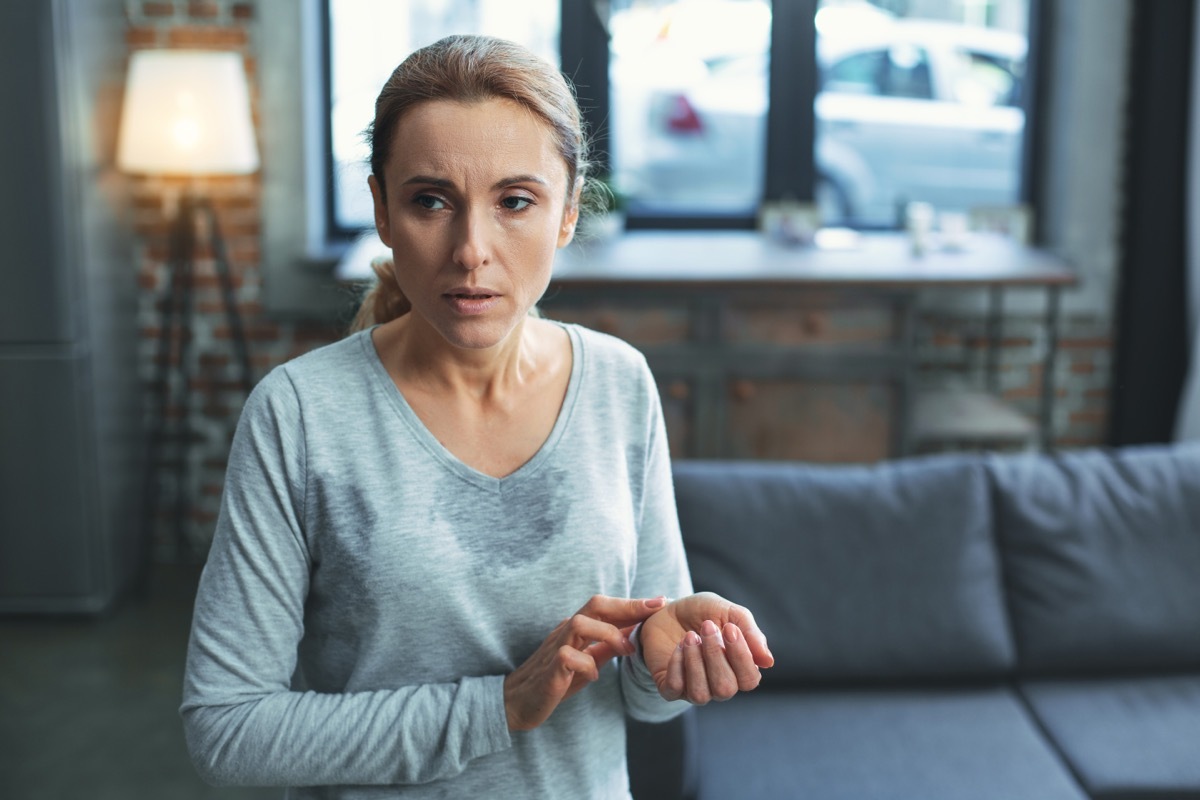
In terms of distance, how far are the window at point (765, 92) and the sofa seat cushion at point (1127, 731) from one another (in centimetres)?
221

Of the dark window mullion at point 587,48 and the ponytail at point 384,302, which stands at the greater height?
the dark window mullion at point 587,48

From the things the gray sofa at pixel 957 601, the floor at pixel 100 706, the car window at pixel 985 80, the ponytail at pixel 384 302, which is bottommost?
the floor at pixel 100 706

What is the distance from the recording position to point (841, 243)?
12.8 ft

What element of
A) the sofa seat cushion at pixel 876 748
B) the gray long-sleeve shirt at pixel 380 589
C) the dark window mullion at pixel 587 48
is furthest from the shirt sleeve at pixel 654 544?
the dark window mullion at pixel 587 48

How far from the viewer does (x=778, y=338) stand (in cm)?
353

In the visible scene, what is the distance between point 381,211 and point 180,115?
8.46 ft

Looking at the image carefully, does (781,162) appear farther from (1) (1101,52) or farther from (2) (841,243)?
(1) (1101,52)

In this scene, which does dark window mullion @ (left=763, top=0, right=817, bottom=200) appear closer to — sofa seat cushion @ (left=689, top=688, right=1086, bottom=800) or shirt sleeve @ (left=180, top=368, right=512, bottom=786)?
sofa seat cushion @ (left=689, top=688, right=1086, bottom=800)

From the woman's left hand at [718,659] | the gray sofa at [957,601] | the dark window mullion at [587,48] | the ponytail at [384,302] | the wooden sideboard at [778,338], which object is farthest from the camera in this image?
the dark window mullion at [587,48]

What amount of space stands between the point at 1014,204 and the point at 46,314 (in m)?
2.96

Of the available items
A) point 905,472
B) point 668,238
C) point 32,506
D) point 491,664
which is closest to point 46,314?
point 32,506

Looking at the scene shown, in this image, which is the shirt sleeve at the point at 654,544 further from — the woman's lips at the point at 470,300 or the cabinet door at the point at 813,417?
the cabinet door at the point at 813,417

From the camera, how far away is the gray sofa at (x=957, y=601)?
7.29ft

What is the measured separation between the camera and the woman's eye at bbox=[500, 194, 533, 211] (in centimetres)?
110
